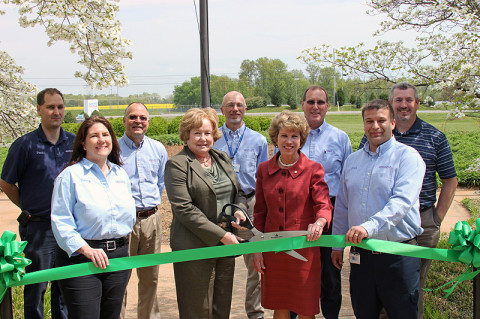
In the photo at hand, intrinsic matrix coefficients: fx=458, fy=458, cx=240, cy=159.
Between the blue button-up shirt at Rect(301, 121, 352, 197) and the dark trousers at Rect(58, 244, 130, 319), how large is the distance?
2049 millimetres

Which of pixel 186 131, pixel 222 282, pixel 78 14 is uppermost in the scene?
pixel 78 14

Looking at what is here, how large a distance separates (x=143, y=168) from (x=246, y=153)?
3.64 ft

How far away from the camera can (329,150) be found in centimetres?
456

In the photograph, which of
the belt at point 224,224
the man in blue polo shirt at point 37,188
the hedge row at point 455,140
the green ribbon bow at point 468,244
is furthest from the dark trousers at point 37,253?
the hedge row at point 455,140

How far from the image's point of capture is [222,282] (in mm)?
3766

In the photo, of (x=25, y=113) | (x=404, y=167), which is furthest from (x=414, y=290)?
(x=25, y=113)

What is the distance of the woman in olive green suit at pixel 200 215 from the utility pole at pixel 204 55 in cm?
383

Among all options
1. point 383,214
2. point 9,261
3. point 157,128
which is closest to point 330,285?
point 383,214

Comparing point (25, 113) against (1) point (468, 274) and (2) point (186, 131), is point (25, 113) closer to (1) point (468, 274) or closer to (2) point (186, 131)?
(2) point (186, 131)

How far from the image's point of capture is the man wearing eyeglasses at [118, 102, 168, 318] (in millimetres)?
4773

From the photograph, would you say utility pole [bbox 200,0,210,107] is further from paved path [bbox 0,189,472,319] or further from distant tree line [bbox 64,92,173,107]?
distant tree line [bbox 64,92,173,107]

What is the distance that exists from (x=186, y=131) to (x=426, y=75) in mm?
3945

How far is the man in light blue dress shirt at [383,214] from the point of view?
131 inches

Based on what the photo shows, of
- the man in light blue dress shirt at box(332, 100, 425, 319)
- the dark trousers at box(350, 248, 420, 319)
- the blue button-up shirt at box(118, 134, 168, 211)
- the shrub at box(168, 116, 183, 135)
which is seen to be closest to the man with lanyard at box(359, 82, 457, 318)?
the man in light blue dress shirt at box(332, 100, 425, 319)
